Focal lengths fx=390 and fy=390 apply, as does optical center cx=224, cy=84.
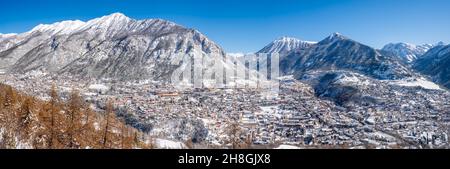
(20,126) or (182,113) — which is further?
(182,113)

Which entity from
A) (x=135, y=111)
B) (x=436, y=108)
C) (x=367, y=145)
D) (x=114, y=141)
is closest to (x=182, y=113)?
(x=135, y=111)

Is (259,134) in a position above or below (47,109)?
below

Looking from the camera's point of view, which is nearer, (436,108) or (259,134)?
(259,134)

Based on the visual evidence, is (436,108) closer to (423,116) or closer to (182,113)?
(423,116)

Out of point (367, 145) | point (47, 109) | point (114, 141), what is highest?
point (47, 109)

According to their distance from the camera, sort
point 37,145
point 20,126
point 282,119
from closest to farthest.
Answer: point 37,145
point 20,126
point 282,119
